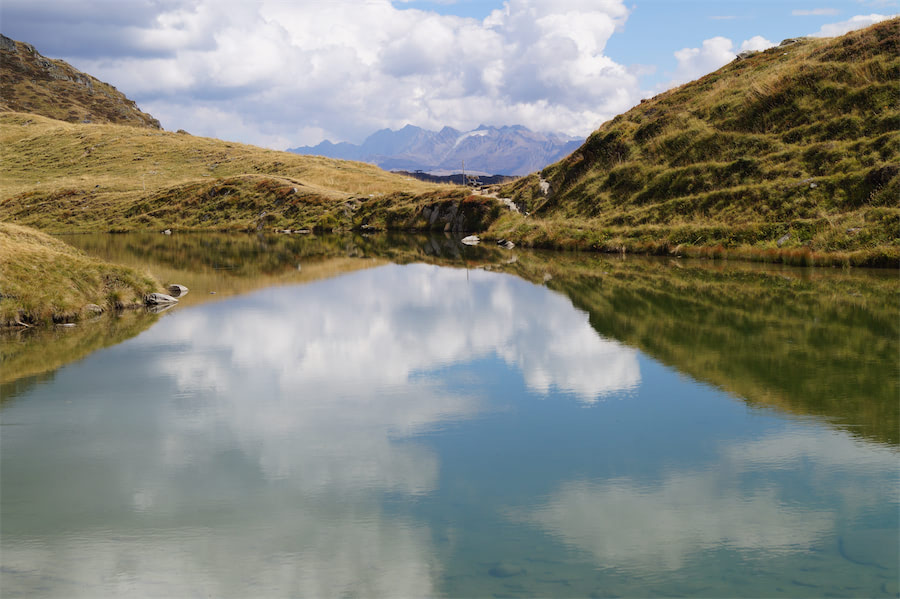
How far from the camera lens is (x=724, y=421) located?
16938 mm

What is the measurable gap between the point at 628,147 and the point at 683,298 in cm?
3930

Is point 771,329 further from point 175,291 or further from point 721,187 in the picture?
point 721,187

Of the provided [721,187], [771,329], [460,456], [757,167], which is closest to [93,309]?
[460,456]

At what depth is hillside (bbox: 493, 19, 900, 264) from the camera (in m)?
46.9

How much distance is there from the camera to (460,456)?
14805 millimetres

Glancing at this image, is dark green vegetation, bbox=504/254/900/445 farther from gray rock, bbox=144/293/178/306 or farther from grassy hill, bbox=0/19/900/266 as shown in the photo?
gray rock, bbox=144/293/178/306

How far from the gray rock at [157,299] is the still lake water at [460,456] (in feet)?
15.2

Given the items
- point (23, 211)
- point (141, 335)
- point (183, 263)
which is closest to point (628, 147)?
point (183, 263)

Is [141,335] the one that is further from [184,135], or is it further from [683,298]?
[184,135]

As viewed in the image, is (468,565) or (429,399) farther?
(429,399)

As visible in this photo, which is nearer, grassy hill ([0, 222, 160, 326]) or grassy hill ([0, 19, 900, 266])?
grassy hill ([0, 222, 160, 326])

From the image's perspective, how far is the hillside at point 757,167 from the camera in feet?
154

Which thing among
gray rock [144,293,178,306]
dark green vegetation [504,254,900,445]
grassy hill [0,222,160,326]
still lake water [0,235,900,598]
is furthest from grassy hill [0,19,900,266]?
grassy hill [0,222,160,326]

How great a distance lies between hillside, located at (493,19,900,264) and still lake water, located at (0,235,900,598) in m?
16.9
